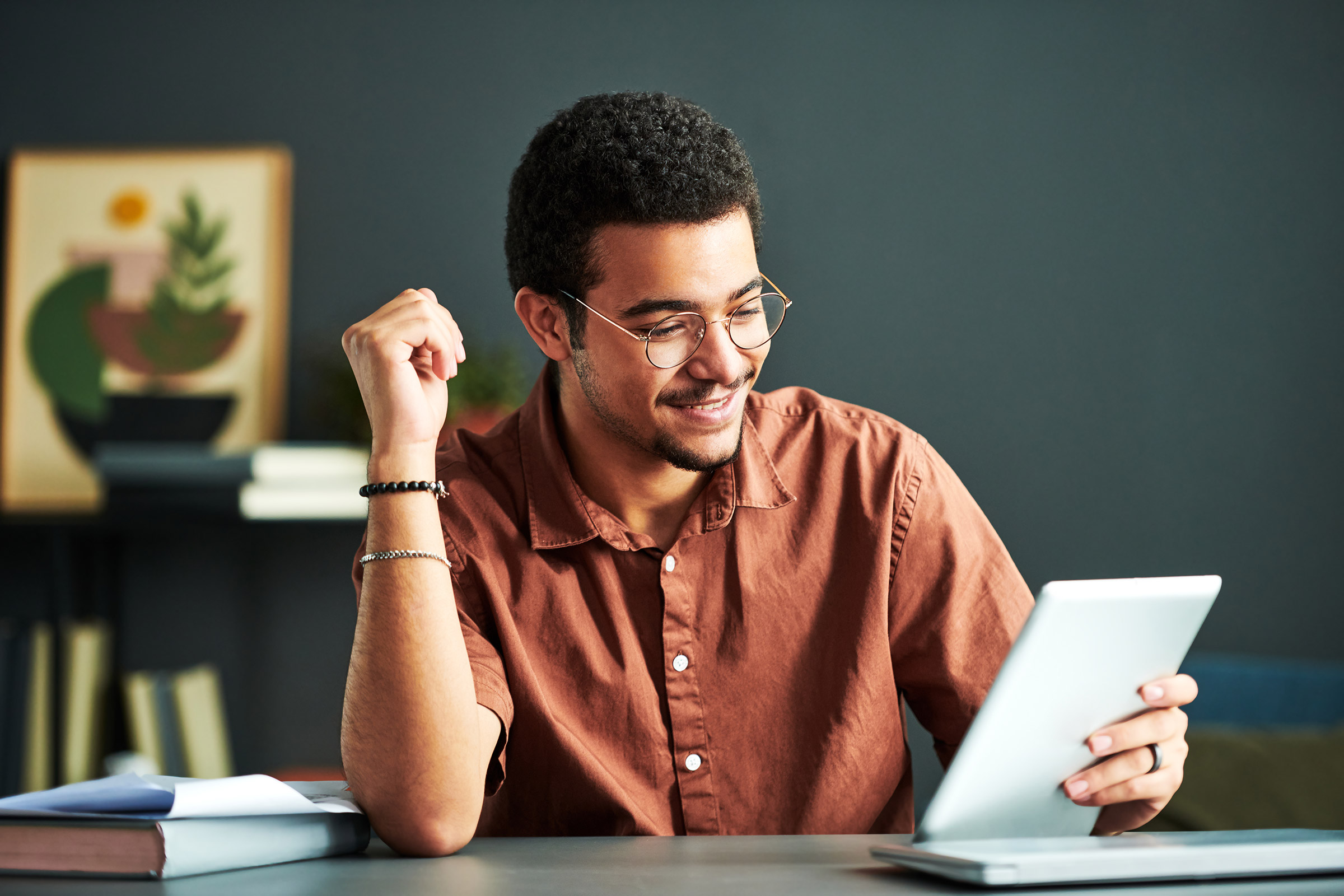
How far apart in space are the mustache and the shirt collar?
A: 0.11m

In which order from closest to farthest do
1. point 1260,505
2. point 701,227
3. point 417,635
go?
point 417,635 → point 701,227 → point 1260,505

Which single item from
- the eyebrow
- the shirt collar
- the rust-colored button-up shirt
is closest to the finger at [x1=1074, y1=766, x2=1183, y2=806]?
the rust-colored button-up shirt

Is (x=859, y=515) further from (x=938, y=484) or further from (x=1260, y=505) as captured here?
(x=1260, y=505)

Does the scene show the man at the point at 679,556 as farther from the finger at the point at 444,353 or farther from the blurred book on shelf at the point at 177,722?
the blurred book on shelf at the point at 177,722

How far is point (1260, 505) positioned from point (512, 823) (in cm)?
216

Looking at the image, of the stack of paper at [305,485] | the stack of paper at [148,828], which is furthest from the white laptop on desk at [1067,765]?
the stack of paper at [305,485]

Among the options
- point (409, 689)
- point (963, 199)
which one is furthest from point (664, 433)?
point (963, 199)

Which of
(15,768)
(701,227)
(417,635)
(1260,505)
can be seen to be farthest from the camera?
(1260,505)

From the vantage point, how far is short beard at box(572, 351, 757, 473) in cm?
120

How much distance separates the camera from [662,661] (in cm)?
120

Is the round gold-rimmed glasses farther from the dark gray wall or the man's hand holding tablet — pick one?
the dark gray wall

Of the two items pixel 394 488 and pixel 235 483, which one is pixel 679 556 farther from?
pixel 235 483

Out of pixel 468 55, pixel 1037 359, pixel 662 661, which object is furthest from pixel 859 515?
pixel 468 55

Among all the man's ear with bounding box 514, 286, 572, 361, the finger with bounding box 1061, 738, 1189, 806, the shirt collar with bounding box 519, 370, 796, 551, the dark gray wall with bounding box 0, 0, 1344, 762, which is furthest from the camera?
the dark gray wall with bounding box 0, 0, 1344, 762
